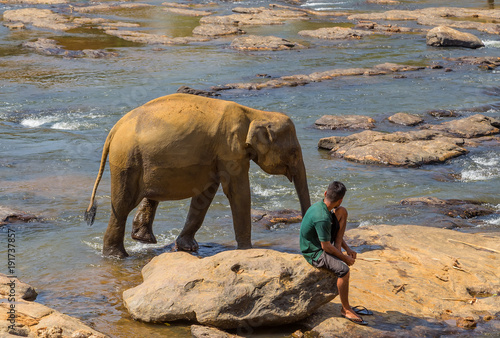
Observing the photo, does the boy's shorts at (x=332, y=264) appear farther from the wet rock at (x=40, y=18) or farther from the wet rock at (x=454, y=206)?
the wet rock at (x=40, y=18)

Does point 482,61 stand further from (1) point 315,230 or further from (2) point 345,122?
(1) point 315,230

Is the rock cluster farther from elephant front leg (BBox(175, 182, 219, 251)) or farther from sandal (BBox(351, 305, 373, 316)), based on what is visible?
sandal (BBox(351, 305, 373, 316))

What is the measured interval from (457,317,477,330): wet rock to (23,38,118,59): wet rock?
67.1 feet

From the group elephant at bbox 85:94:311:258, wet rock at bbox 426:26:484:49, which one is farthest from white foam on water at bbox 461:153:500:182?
wet rock at bbox 426:26:484:49

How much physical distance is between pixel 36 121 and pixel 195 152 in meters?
9.62

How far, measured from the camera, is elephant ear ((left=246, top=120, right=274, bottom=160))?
24.8 feet

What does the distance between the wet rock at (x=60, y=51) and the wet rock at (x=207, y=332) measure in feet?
65.6

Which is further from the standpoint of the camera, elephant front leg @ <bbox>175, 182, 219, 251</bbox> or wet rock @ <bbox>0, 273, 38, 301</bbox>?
elephant front leg @ <bbox>175, 182, 219, 251</bbox>

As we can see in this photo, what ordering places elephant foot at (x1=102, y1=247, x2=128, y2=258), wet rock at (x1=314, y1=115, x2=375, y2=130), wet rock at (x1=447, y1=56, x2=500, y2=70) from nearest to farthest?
1. elephant foot at (x1=102, y1=247, x2=128, y2=258)
2. wet rock at (x1=314, y1=115, x2=375, y2=130)
3. wet rock at (x1=447, y1=56, x2=500, y2=70)

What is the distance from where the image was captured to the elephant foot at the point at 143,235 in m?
8.52

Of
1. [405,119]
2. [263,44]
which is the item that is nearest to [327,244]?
[405,119]

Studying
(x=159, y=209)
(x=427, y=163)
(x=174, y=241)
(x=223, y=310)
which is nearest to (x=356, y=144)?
(x=427, y=163)

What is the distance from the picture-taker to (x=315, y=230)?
19.0ft

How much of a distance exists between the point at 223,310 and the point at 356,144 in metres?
8.35
